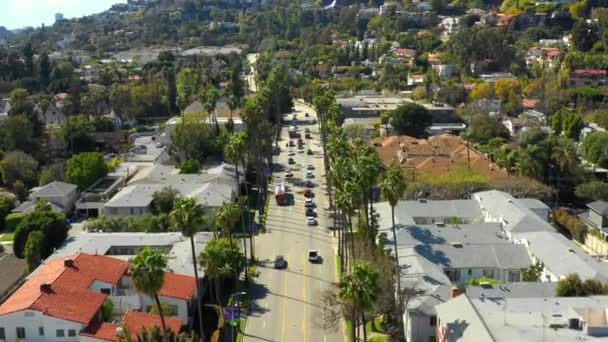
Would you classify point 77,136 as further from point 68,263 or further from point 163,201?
point 68,263

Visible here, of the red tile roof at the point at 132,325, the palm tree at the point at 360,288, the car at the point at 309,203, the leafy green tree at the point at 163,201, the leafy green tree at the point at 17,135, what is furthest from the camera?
the leafy green tree at the point at 17,135

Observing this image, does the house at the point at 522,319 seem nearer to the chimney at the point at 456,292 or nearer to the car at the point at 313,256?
the chimney at the point at 456,292

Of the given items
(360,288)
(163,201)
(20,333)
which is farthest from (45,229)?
(360,288)

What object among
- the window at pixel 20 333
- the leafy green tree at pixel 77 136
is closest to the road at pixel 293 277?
the window at pixel 20 333

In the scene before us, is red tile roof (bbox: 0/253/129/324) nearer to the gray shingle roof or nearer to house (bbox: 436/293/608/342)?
house (bbox: 436/293/608/342)

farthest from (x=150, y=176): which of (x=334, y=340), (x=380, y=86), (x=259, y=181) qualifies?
(x=380, y=86)

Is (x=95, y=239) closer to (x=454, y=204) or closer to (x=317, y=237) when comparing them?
(x=317, y=237)

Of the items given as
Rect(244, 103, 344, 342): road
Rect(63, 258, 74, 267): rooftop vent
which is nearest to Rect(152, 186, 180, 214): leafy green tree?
Rect(244, 103, 344, 342): road

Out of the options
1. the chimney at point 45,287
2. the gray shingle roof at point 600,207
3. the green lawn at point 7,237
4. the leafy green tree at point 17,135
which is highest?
the leafy green tree at point 17,135

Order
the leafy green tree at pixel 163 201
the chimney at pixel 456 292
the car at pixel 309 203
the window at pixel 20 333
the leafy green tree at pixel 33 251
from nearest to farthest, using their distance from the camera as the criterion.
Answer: the window at pixel 20 333, the chimney at pixel 456 292, the leafy green tree at pixel 33 251, the leafy green tree at pixel 163 201, the car at pixel 309 203
